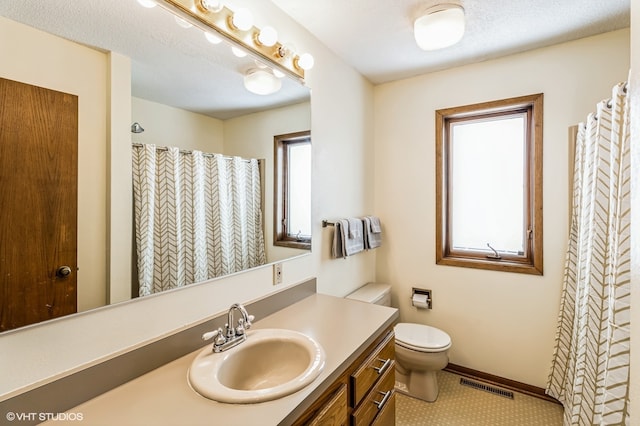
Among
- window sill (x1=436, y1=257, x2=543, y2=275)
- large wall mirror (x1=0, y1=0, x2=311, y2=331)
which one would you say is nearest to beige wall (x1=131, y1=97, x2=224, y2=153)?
large wall mirror (x1=0, y1=0, x2=311, y2=331)

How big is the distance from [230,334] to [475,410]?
1753mm

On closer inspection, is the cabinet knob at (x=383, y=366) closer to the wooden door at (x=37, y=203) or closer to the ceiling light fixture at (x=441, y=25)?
the wooden door at (x=37, y=203)

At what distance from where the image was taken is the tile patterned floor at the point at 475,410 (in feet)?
5.90

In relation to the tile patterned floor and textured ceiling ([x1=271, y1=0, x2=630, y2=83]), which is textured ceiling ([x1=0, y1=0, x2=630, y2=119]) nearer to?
textured ceiling ([x1=271, y1=0, x2=630, y2=83])

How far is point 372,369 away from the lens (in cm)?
122

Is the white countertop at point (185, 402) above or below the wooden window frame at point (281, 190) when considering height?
below

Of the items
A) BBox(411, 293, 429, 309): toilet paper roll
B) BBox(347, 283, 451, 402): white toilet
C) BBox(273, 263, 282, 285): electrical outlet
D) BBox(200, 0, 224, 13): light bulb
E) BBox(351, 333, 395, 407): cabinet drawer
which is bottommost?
BBox(347, 283, 451, 402): white toilet

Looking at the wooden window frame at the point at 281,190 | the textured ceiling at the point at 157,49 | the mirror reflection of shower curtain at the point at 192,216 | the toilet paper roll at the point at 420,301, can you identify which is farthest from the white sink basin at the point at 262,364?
the toilet paper roll at the point at 420,301

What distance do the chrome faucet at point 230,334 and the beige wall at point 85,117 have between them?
380 mm

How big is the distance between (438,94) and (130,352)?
2485 millimetres

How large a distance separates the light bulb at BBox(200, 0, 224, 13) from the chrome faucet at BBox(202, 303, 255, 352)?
1182 millimetres

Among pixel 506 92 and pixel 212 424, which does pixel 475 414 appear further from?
pixel 506 92

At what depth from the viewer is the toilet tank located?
7.16ft

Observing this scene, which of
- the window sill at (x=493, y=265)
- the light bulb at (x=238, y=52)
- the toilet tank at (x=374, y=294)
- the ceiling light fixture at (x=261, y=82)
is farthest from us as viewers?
the toilet tank at (x=374, y=294)
